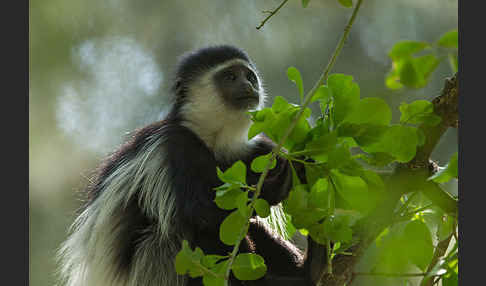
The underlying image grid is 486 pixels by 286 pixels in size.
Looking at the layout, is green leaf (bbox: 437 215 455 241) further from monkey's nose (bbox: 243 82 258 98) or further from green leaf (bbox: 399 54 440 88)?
monkey's nose (bbox: 243 82 258 98)

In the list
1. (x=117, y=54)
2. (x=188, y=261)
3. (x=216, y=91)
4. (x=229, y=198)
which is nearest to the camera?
(x=188, y=261)

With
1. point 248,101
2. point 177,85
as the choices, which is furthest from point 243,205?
point 177,85

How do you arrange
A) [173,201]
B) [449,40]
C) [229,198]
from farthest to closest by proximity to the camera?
[173,201]
[229,198]
[449,40]

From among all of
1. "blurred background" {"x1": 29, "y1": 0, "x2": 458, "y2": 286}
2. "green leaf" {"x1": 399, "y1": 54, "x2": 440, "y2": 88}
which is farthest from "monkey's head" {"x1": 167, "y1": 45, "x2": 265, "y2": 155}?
"blurred background" {"x1": 29, "y1": 0, "x2": 458, "y2": 286}

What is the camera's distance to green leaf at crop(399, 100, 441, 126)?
1.01 m

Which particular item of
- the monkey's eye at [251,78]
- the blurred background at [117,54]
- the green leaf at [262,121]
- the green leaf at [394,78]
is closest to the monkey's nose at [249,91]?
→ the monkey's eye at [251,78]

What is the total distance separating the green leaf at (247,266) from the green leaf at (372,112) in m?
0.34

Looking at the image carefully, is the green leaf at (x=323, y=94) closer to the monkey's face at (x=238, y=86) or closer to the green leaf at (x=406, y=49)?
the green leaf at (x=406, y=49)

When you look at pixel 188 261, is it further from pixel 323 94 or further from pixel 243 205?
pixel 323 94

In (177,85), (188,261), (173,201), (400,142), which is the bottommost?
(173,201)

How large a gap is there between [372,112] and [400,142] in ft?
0.26

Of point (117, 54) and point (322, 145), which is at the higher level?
point (322, 145)

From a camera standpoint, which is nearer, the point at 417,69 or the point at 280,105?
the point at 417,69

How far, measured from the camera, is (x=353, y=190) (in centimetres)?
104
